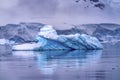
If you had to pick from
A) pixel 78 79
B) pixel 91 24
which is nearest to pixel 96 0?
pixel 91 24

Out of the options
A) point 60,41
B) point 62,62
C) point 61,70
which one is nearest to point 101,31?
point 60,41

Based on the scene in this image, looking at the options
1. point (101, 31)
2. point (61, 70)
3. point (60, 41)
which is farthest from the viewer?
point (101, 31)

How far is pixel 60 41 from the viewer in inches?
1227

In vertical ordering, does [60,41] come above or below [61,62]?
below

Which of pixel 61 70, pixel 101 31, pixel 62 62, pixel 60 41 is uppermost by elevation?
pixel 61 70

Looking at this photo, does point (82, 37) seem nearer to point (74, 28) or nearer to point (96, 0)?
point (96, 0)

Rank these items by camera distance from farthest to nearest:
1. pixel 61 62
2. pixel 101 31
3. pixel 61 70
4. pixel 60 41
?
pixel 101 31 → pixel 60 41 → pixel 61 62 → pixel 61 70

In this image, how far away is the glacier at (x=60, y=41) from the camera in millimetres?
30656

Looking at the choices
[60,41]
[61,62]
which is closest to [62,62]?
[61,62]

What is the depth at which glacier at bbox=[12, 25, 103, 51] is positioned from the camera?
30656 mm

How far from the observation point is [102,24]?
1933 inches

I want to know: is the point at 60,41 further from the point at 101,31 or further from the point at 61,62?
the point at 101,31

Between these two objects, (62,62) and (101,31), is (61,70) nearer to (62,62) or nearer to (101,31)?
(62,62)

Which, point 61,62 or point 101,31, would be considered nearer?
point 61,62
